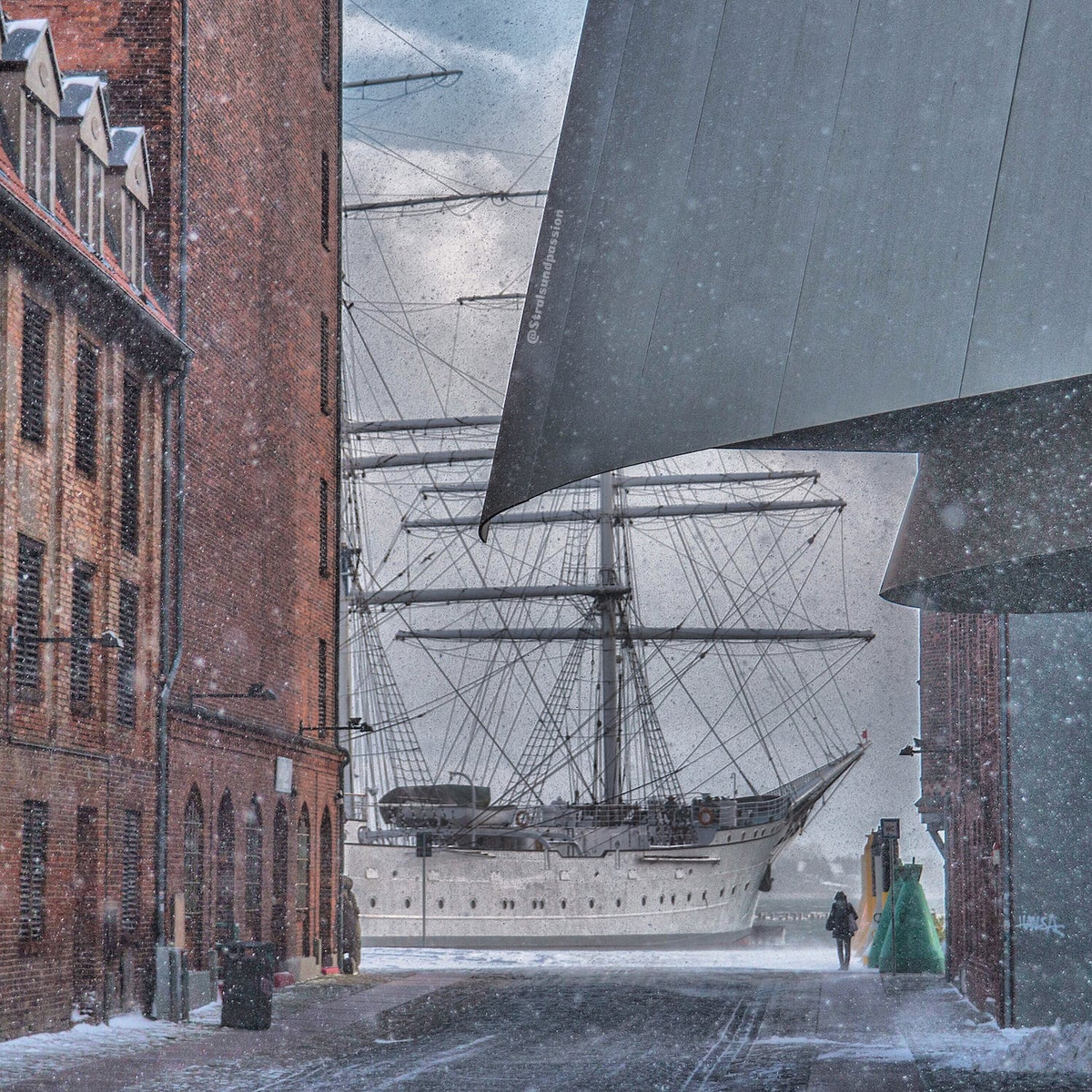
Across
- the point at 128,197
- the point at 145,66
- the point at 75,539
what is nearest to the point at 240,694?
the point at 75,539

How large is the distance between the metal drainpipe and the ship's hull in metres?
37.6

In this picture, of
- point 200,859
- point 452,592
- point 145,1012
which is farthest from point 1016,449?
point 452,592

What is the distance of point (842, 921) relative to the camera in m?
33.1

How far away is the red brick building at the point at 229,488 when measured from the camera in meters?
23.0

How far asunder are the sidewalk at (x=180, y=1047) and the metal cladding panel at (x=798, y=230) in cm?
790

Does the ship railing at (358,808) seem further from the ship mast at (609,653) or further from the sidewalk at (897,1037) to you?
the sidewalk at (897,1037)

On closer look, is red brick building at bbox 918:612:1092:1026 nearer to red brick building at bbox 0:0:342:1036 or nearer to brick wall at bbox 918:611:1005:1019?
brick wall at bbox 918:611:1005:1019

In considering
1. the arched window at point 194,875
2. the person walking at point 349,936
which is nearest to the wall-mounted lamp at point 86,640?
the arched window at point 194,875

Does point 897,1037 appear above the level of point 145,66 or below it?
below

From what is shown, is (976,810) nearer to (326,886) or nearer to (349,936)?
(349,936)

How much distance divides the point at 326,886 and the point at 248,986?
12254mm

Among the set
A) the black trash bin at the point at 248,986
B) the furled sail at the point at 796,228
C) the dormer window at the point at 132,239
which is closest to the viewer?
the furled sail at the point at 796,228

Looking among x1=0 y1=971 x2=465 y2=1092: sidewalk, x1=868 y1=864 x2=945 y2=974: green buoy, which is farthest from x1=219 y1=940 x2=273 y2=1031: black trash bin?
x1=868 y1=864 x2=945 y2=974: green buoy

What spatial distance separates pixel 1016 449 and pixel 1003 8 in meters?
2.26
